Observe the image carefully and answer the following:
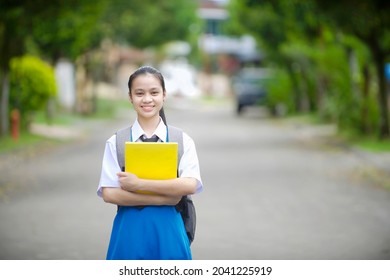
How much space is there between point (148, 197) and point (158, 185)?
0.09 metres

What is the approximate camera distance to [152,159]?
3.90 m

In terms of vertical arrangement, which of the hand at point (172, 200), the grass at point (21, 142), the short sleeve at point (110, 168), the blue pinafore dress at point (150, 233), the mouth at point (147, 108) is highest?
the mouth at point (147, 108)

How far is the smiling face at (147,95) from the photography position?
405 cm

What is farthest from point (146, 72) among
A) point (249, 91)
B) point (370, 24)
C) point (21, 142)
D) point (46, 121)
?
point (249, 91)

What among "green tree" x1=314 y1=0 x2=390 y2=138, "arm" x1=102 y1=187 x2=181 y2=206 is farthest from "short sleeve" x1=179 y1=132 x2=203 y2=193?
"green tree" x1=314 y1=0 x2=390 y2=138

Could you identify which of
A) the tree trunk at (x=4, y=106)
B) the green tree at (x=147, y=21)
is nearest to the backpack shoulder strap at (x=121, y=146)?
the tree trunk at (x=4, y=106)

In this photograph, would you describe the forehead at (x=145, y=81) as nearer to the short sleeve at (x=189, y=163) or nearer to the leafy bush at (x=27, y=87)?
the short sleeve at (x=189, y=163)

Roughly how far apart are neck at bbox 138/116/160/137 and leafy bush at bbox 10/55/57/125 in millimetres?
20066

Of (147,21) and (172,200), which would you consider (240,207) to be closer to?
(172,200)

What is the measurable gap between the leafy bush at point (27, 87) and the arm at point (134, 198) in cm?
2011

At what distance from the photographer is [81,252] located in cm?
832

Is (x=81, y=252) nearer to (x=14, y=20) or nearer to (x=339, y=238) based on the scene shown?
(x=339, y=238)

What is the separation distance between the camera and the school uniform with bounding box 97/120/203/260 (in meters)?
4.05
